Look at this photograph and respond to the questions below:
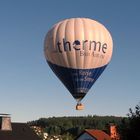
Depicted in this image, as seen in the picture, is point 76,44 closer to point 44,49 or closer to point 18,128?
point 44,49

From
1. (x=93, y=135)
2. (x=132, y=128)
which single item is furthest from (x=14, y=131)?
(x=132, y=128)

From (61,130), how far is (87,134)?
118 metres

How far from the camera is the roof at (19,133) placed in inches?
2549

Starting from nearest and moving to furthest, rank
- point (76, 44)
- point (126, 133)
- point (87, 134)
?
1. point (126, 133)
2. point (76, 44)
3. point (87, 134)

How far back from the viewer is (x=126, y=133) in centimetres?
3070

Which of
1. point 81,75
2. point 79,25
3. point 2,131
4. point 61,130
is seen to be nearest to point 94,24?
point 79,25

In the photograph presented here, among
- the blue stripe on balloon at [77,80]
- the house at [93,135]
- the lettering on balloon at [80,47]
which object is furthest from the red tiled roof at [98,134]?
the lettering on balloon at [80,47]

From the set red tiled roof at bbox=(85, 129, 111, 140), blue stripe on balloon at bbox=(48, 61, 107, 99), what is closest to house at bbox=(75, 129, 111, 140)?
red tiled roof at bbox=(85, 129, 111, 140)

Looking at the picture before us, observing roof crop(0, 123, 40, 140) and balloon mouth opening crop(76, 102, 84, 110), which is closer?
balloon mouth opening crop(76, 102, 84, 110)

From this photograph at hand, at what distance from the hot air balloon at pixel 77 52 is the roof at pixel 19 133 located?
86.8ft

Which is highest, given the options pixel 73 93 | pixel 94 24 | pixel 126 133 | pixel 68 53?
pixel 94 24

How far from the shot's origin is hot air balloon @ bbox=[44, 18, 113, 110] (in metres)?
39.7

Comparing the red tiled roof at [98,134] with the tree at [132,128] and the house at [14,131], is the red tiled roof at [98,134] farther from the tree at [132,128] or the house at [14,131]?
the tree at [132,128]

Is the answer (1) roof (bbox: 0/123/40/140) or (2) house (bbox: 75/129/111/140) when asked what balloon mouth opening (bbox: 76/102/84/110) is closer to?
(1) roof (bbox: 0/123/40/140)
